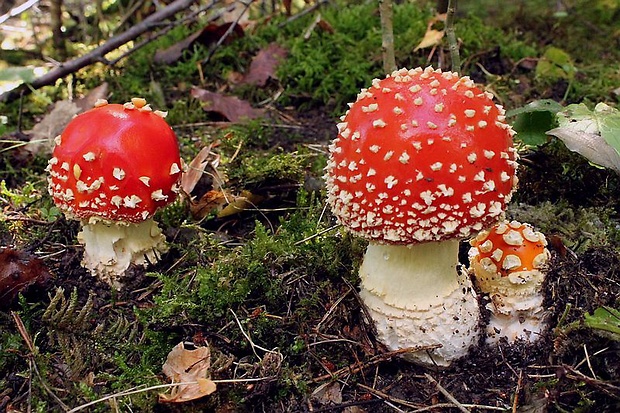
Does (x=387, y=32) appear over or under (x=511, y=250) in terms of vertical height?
over

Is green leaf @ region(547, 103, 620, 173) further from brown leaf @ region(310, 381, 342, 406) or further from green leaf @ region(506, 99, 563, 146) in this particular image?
brown leaf @ region(310, 381, 342, 406)

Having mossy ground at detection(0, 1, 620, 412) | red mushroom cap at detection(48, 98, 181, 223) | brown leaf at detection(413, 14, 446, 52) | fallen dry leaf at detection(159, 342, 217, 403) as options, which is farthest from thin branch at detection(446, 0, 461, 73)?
fallen dry leaf at detection(159, 342, 217, 403)

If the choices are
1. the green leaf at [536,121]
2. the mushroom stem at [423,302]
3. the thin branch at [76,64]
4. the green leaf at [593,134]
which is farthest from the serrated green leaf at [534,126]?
the thin branch at [76,64]

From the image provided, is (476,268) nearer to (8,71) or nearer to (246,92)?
(246,92)

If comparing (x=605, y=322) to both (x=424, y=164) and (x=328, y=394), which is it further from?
(x=328, y=394)

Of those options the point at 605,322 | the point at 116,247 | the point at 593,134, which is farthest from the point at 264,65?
the point at 605,322

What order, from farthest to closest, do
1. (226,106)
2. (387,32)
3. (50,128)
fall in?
(226,106) → (50,128) → (387,32)

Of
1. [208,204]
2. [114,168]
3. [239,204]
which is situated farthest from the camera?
[208,204]

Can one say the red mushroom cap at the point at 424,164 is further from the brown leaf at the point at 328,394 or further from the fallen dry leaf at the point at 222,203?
the fallen dry leaf at the point at 222,203
